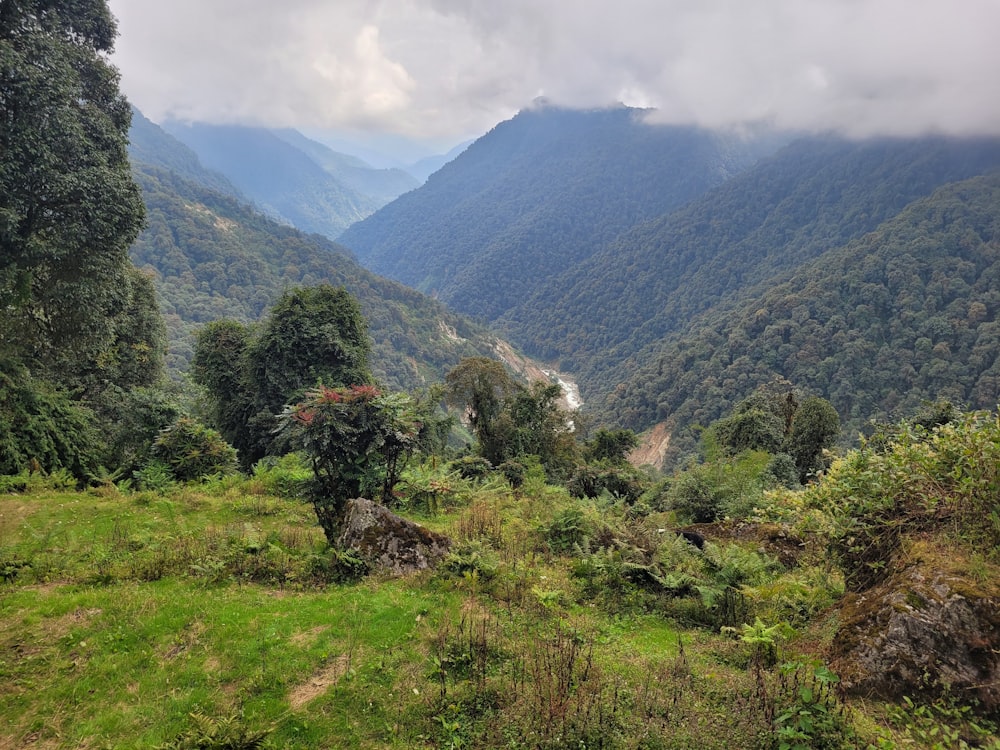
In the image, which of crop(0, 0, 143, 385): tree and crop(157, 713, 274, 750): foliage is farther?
crop(0, 0, 143, 385): tree

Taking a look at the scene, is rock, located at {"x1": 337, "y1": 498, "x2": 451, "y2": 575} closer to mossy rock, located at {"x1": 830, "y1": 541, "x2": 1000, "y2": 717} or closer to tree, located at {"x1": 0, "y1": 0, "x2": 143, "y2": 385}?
mossy rock, located at {"x1": 830, "y1": 541, "x2": 1000, "y2": 717}

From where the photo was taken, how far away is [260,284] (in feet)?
404

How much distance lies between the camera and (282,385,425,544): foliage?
8750mm

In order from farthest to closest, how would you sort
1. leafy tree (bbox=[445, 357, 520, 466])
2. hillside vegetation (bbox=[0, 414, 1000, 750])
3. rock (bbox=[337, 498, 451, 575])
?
leafy tree (bbox=[445, 357, 520, 466]) < rock (bbox=[337, 498, 451, 575]) < hillside vegetation (bbox=[0, 414, 1000, 750])

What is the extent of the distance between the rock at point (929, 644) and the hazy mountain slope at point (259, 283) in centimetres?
9249

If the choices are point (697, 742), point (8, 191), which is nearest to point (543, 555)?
point (697, 742)

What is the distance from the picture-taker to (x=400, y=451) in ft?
31.4

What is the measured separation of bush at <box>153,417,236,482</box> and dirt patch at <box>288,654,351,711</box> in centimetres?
1077

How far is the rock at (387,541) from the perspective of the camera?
8039mm

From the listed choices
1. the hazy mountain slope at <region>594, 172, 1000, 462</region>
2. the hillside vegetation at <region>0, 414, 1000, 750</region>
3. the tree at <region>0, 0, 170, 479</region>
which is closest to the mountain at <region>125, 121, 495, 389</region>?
the hazy mountain slope at <region>594, 172, 1000, 462</region>

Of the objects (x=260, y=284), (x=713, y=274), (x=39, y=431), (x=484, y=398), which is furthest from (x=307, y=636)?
(x=713, y=274)

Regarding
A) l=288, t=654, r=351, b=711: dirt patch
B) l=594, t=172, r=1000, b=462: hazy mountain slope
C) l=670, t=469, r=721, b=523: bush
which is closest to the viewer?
l=288, t=654, r=351, b=711: dirt patch

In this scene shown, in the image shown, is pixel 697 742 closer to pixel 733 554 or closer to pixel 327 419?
pixel 733 554

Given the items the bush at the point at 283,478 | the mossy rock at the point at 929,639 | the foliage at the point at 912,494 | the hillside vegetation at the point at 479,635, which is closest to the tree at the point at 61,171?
the hillside vegetation at the point at 479,635
